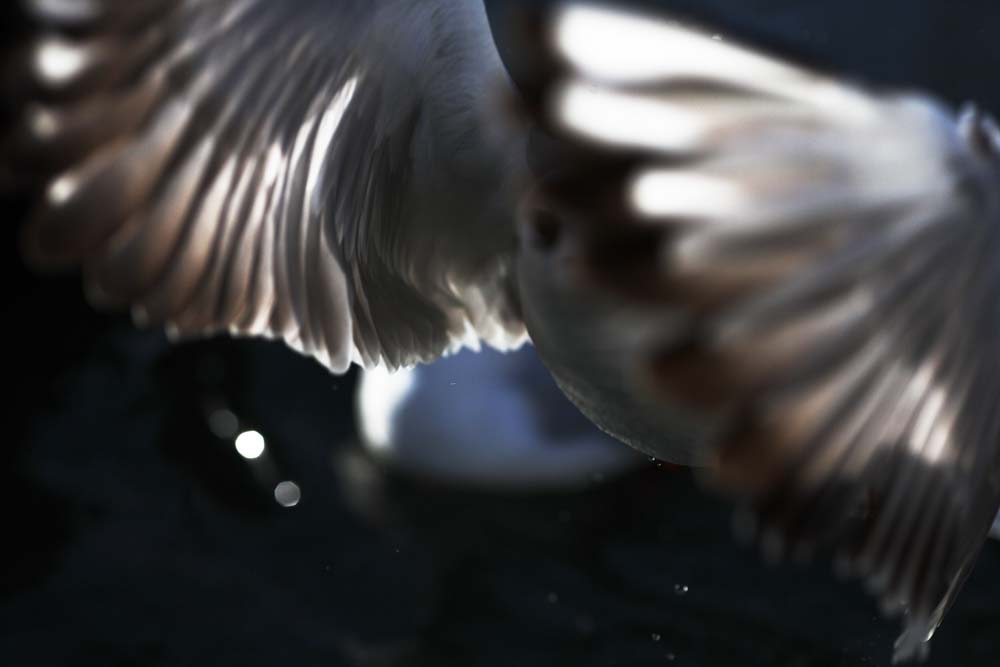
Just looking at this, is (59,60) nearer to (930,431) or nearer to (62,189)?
(62,189)

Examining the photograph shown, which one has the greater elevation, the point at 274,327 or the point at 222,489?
the point at 274,327

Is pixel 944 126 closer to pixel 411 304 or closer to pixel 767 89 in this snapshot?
pixel 767 89

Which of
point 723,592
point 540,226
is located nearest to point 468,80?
point 540,226

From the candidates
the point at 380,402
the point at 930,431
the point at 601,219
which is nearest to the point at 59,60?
the point at 601,219

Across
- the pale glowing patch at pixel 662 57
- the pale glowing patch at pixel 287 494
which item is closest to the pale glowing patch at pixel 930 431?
the pale glowing patch at pixel 662 57

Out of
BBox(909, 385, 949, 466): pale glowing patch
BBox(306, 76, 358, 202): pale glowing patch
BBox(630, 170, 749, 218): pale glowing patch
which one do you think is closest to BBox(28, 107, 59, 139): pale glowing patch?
BBox(306, 76, 358, 202): pale glowing patch

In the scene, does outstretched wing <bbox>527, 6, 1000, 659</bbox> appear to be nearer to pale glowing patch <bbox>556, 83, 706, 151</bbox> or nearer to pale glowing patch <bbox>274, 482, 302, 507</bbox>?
pale glowing patch <bbox>556, 83, 706, 151</bbox>

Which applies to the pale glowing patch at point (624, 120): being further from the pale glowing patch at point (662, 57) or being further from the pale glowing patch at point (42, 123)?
the pale glowing patch at point (42, 123)
